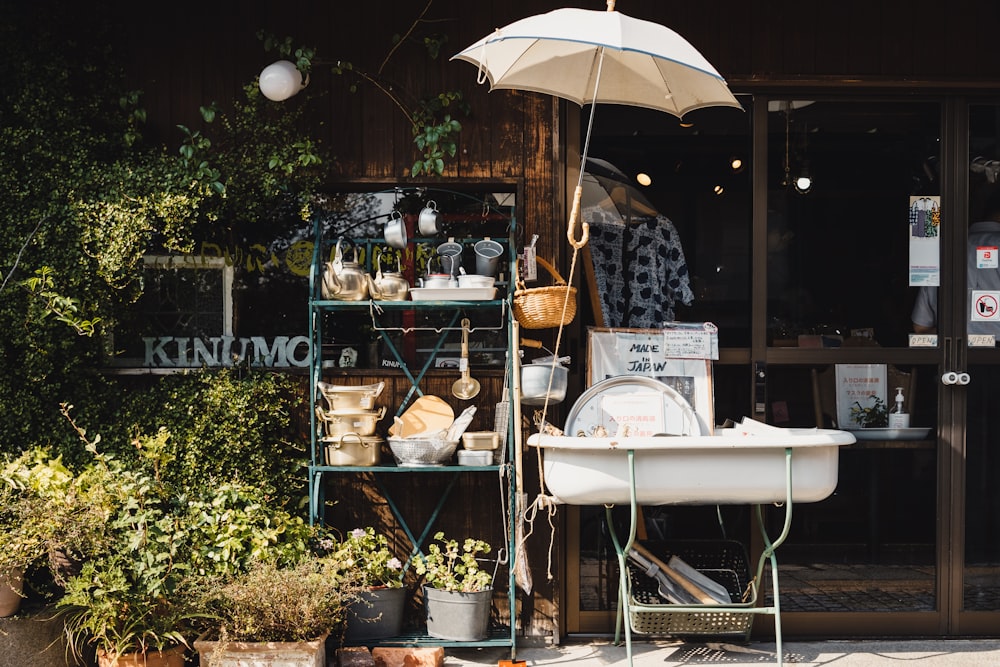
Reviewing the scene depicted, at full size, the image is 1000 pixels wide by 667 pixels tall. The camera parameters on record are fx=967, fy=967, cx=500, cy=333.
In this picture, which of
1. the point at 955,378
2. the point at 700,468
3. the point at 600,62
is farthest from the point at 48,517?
the point at 955,378

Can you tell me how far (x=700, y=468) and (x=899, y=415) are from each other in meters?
1.44

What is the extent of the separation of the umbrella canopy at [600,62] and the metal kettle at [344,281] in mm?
1058

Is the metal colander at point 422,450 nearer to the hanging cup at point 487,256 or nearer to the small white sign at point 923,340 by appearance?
the hanging cup at point 487,256

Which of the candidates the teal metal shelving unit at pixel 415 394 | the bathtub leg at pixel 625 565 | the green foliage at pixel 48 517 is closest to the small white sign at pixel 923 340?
the bathtub leg at pixel 625 565

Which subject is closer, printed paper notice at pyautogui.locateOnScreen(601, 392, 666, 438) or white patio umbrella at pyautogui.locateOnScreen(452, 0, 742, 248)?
white patio umbrella at pyautogui.locateOnScreen(452, 0, 742, 248)

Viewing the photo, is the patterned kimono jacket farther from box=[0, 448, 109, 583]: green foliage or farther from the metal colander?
box=[0, 448, 109, 583]: green foliage

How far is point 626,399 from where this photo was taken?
169 inches

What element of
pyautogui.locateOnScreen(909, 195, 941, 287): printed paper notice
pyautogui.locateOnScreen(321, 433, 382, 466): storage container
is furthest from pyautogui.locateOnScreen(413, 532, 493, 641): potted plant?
pyautogui.locateOnScreen(909, 195, 941, 287): printed paper notice

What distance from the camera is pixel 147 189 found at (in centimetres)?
432

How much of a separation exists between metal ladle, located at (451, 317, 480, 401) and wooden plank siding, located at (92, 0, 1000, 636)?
13.5 inches

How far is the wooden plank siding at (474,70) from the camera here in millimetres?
4605

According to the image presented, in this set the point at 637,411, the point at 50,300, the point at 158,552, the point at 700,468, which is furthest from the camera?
the point at 637,411

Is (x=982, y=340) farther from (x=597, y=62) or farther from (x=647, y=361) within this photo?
(x=597, y=62)

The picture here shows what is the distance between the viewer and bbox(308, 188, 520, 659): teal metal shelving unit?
4.29 meters
